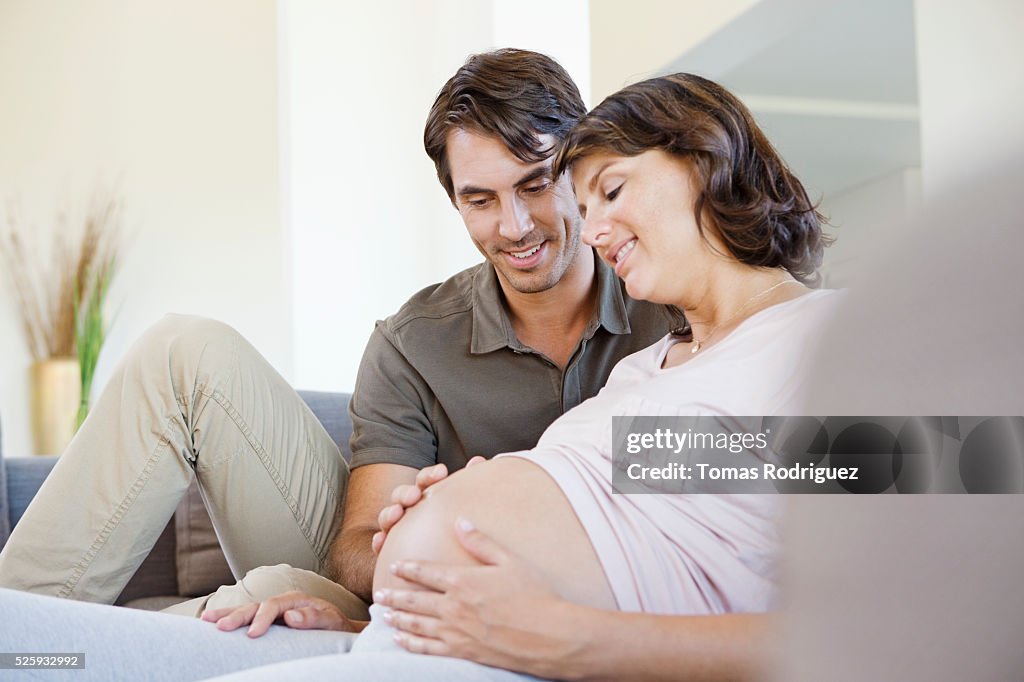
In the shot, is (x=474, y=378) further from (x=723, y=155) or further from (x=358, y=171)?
(x=358, y=171)

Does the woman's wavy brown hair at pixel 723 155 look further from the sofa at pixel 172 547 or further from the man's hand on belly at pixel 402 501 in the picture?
the sofa at pixel 172 547

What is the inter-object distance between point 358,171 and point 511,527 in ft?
13.6

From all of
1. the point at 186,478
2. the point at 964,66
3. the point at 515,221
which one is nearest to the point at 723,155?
the point at 515,221

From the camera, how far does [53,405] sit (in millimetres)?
4523

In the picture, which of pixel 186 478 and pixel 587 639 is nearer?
pixel 587 639

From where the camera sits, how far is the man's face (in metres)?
1.86

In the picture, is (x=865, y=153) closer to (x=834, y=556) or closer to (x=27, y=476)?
(x=27, y=476)

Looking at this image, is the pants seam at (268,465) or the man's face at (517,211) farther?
the man's face at (517,211)

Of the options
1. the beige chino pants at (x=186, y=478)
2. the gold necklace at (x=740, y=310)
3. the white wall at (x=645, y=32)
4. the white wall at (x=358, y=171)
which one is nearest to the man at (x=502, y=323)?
the beige chino pants at (x=186, y=478)

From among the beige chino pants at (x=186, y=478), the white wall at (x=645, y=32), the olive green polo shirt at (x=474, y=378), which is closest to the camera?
the beige chino pants at (x=186, y=478)

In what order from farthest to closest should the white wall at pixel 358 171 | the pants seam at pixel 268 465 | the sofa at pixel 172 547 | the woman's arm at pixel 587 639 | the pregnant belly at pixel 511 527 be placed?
the white wall at pixel 358 171 < the sofa at pixel 172 547 < the pants seam at pixel 268 465 < the pregnant belly at pixel 511 527 < the woman's arm at pixel 587 639

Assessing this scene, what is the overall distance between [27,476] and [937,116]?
2.18 metres

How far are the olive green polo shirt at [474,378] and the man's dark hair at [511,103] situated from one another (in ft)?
0.91

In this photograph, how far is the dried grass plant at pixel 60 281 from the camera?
15.2ft
